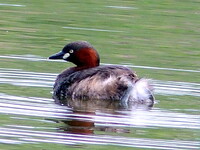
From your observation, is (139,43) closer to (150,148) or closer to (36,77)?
(36,77)

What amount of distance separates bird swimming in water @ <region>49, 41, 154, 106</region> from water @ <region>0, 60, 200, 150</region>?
17 cm

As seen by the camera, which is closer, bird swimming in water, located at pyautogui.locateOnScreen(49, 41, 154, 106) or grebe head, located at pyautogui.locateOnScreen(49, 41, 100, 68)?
bird swimming in water, located at pyautogui.locateOnScreen(49, 41, 154, 106)

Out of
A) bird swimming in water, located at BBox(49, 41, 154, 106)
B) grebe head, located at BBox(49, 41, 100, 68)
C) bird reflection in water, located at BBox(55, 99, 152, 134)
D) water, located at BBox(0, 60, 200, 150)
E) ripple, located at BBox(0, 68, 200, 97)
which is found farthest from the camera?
grebe head, located at BBox(49, 41, 100, 68)

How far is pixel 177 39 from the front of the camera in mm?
16297

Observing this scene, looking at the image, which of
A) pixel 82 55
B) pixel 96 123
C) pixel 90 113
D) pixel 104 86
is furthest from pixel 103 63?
pixel 96 123

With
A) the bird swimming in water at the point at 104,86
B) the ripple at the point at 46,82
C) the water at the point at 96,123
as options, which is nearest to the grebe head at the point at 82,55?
the bird swimming in water at the point at 104,86

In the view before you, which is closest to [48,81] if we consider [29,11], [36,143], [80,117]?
[80,117]

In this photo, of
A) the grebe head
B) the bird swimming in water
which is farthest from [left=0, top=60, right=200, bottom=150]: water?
the grebe head

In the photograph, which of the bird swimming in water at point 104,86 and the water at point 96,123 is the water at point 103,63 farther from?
the bird swimming in water at point 104,86

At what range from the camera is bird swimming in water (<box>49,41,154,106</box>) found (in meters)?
11.3

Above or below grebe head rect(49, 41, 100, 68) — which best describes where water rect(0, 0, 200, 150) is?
below

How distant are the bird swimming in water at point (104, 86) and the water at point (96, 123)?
0.56 feet

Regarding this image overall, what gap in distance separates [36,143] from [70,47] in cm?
366

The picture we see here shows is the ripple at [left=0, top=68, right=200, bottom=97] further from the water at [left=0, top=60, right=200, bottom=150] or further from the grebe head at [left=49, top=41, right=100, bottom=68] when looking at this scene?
the grebe head at [left=49, top=41, right=100, bottom=68]
